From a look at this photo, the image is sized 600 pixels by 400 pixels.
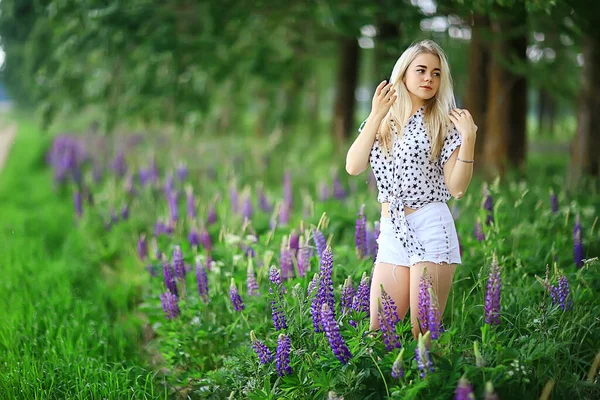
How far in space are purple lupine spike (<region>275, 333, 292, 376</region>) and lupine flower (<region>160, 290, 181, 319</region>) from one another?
0.99m

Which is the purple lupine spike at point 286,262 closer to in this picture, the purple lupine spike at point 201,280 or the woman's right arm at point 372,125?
the purple lupine spike at point 201,280

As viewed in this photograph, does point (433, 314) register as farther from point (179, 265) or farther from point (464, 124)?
point (179, 265)

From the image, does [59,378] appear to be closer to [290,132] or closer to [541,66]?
[541,66]

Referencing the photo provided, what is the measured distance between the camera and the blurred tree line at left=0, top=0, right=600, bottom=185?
17.7 ft

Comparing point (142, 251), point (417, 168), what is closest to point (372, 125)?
point (417, 168)

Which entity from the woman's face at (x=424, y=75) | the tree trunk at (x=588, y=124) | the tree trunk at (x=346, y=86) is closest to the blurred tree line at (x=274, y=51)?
the tree trunk at (x=588, y=124)

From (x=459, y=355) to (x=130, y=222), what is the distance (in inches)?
179

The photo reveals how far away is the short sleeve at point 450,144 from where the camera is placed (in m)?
2.93

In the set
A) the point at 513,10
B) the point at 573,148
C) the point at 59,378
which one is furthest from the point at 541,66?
the point at 59,378

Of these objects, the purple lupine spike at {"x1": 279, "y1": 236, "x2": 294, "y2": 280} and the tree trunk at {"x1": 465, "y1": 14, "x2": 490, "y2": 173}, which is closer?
the purple lupine spike at {"x1": 279, "y1": 236, "x2": 294, "y2": 280}

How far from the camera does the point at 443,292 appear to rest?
2945 mm

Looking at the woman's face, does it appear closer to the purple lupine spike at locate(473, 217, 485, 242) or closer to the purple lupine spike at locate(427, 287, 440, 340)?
the purple lupine spike at locate(427, 287, 440, 340)

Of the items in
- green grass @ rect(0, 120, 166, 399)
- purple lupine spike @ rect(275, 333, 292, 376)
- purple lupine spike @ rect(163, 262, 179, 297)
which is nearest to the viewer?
purple lupine spike @ rect(275, 333, 292, 376)

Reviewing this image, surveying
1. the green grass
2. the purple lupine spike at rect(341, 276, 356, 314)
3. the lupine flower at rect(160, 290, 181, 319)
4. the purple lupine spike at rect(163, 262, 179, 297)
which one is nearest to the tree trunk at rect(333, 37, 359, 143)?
the green grass
